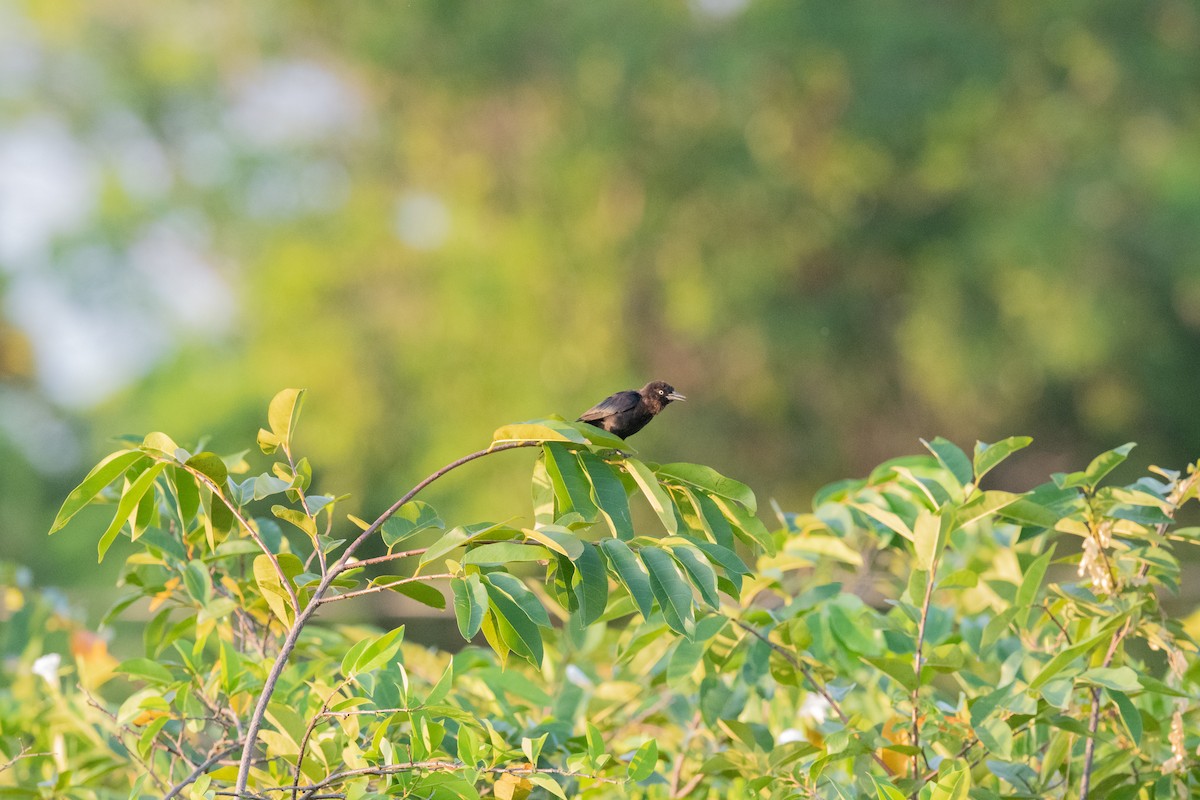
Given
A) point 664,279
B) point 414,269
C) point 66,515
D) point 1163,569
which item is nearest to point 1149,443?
point 664,279

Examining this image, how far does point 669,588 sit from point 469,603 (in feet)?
0.58

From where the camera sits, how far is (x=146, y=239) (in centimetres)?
1436

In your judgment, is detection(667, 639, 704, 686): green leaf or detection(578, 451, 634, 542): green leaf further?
detection(667, 639, 704, 686): green leaf

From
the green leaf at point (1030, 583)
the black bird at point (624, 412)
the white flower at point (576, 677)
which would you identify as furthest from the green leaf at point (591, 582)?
the white flower at point (576, 677)

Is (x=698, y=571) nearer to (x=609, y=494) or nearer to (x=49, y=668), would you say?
(x=609, y=494)

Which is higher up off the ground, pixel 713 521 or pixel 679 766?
pixel 713 521

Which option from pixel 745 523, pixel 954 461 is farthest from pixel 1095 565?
pixel 745 523

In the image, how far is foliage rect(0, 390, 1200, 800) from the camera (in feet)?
3.63

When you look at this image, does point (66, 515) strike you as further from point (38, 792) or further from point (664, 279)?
point (664, 279)

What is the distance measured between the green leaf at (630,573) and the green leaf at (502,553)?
0.07 meters

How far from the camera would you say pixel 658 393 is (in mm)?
1892

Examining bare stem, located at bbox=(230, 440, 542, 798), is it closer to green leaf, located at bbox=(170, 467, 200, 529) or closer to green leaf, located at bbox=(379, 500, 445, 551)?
green leaf, located at bbox=(379, 500, 445, 551)

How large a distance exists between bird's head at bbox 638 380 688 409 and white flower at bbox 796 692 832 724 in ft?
1.60

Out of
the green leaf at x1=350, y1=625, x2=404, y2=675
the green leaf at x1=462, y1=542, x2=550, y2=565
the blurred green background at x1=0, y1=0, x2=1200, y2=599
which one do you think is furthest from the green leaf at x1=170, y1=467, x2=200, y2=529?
the blurred green background at x1=0, y1=0, x2=1200, y2=599
